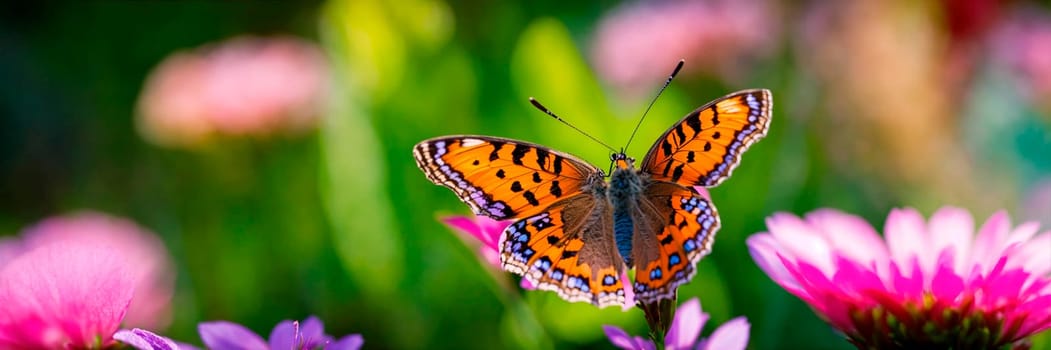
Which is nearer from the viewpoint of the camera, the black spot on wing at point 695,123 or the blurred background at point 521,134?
the black spot on wing at point 695,123

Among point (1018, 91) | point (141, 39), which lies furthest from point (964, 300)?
point (141, 39)

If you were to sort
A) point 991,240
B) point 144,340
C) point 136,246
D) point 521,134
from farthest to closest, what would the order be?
point 136,246
point 521,134
point 991,240
point 144,340

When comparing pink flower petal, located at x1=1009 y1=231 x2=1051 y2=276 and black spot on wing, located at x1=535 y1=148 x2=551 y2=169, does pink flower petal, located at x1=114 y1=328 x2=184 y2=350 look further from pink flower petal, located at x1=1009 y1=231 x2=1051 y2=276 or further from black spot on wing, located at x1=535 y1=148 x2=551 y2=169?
pink flower petal, located at x1=1009 y1=231 x2=1051 y2=276

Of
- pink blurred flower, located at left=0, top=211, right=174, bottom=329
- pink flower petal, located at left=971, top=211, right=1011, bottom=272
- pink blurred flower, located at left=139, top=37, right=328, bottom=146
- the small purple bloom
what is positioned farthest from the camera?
pink blurred flower, located at left=139, top=37, right=328, bottom=146

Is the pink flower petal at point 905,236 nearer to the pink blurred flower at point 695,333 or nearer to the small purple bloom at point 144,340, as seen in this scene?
the pink blurred flower at point 695,333

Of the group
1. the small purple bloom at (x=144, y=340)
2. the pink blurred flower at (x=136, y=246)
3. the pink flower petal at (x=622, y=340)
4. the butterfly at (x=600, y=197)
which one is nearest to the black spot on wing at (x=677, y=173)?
the butterfly at (x=600, y=197)

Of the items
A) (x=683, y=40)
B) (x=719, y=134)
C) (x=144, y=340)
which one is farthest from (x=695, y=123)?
(x=683, y=40)

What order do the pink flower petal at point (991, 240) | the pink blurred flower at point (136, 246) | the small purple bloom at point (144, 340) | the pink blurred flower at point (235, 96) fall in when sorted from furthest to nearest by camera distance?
the pink blurred flower at point (235, 96) < the pink blurred flower at point (136, 246) < the pink flower petal at point (991, 240) < the small purple bloom at point (144, 340)

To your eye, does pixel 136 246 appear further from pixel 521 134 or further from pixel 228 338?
pixel 228 338

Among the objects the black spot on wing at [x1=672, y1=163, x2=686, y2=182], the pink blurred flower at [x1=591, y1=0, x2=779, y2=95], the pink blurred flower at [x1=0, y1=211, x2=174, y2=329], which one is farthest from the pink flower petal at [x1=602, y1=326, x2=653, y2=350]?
the pink blurred flower at [x1=591, y1=0, x2=779, y2=95]
